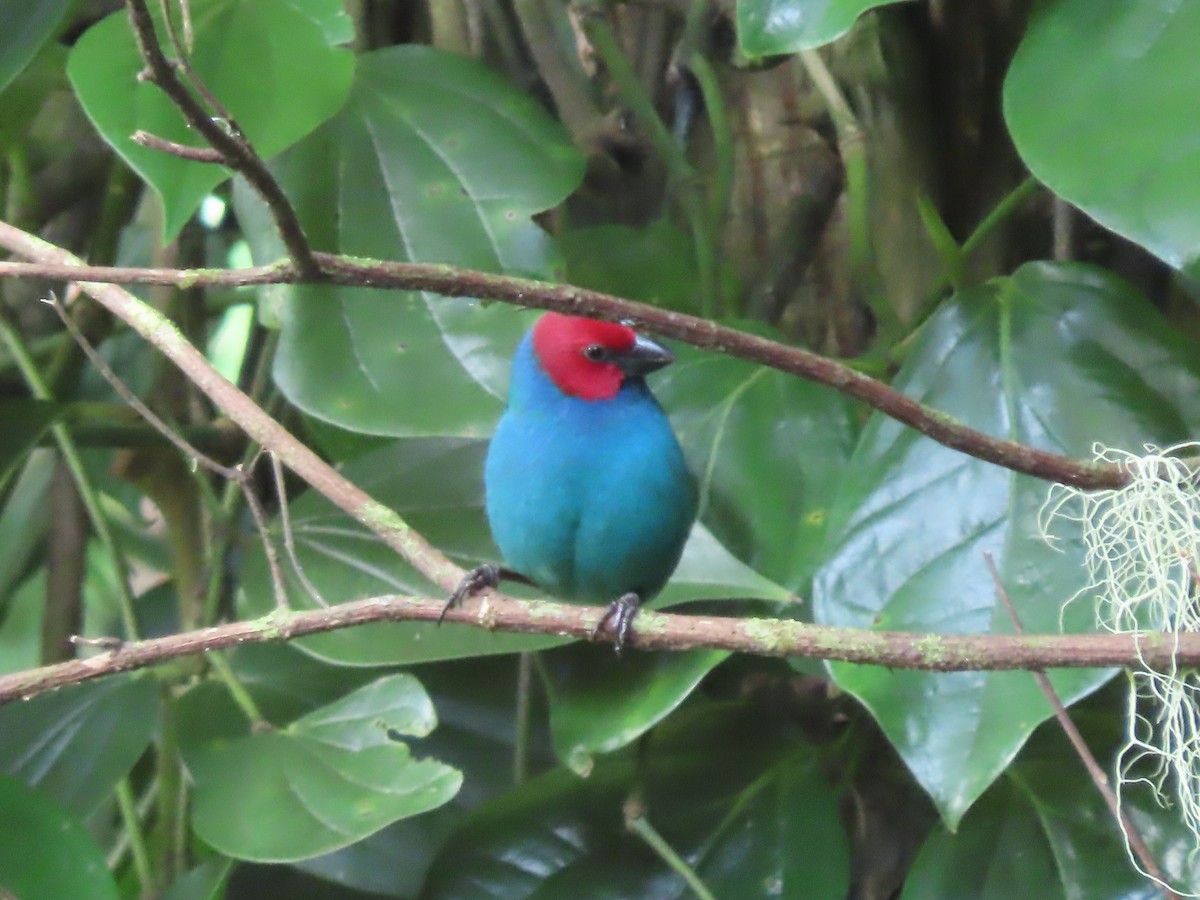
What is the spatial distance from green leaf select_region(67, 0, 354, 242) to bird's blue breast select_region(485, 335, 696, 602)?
0.40 meters

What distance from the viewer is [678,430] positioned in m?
1.53

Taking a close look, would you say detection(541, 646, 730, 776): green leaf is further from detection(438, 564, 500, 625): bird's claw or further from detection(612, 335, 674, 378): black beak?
detection(612, 335, 674, 378): black beak

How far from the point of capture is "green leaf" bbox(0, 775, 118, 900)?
48.0 inches

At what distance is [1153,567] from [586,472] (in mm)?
668

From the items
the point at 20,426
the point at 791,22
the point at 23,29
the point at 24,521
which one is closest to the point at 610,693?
the point at 791,22

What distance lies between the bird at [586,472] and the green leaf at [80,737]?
0.44 m

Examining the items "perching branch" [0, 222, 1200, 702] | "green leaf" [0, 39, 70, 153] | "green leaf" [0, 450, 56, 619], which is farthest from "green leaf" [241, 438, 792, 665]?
"green leaf" [0, 450, 56, 619]

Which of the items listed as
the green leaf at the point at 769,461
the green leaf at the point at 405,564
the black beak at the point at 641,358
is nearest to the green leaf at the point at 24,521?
the green leaf at the point at 405,564

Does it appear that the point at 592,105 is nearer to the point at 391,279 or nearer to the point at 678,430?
→ the point at 678,430

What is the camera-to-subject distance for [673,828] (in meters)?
1.45

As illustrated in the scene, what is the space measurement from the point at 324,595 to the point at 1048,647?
901 mm

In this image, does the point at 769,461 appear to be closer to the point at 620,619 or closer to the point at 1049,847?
the point at 620,619

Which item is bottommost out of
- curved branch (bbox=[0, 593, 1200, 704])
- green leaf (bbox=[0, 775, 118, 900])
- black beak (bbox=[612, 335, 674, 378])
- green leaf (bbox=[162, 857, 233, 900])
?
green leaf (bbox=[162, 857, 233, 900])

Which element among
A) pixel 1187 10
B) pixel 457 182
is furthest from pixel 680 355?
pixel 1187 10
